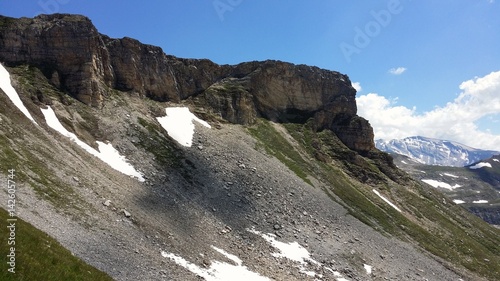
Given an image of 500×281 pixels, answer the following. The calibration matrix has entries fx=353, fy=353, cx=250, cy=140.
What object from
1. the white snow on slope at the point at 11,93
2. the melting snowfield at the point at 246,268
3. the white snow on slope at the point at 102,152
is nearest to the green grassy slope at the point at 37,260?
the melting snowfield at the point at 246,268

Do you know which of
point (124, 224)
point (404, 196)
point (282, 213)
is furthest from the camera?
point (404, 196)

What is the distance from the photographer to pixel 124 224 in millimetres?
34000

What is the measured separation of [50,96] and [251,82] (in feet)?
185

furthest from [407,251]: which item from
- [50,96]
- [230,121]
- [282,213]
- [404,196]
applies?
[50,96]

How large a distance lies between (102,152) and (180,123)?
25054 millimetres

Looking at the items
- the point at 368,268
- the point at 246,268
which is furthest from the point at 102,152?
the point at 368,268

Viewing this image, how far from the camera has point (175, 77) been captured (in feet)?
289

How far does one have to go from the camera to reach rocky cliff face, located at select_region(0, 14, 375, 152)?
62625mm

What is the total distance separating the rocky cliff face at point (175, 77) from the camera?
62625mm

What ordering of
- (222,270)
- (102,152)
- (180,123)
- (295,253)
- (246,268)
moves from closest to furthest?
(222,270)
(246,268)
(295,253)
(102,152)
(180,123)

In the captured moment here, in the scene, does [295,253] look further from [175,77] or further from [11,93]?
[175,77]

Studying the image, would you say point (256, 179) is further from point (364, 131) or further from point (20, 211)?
point (364, 131)

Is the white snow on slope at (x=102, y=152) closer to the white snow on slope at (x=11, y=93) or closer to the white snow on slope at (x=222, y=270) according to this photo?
the white snow on slope at (x=11, y=93)

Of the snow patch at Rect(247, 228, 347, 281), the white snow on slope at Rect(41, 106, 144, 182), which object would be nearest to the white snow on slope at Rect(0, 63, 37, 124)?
the white snow on slope at Rect(41, 106, 144, 182)
